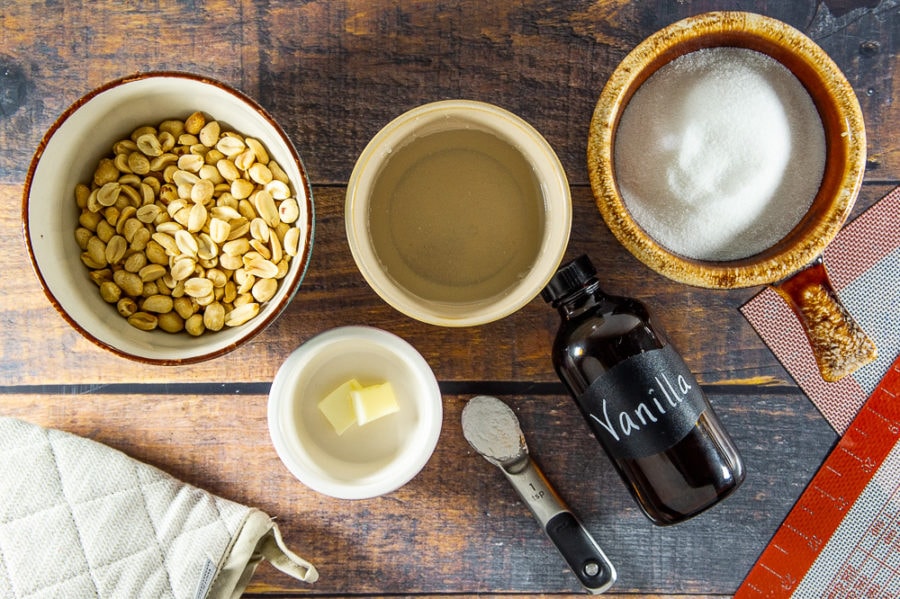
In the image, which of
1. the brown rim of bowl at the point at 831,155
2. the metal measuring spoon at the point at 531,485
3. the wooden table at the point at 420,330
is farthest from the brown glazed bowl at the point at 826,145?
the metal measuring spoon at the point at 531,485

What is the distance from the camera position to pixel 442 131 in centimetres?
63

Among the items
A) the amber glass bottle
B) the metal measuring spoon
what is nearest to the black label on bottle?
the amber glass bottle

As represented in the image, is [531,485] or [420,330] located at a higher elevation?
[420,330]

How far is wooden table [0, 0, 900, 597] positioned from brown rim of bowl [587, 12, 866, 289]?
105 millimetres

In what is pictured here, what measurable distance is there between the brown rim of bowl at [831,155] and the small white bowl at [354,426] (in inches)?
9.1

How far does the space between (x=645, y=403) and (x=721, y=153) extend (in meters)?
0.23

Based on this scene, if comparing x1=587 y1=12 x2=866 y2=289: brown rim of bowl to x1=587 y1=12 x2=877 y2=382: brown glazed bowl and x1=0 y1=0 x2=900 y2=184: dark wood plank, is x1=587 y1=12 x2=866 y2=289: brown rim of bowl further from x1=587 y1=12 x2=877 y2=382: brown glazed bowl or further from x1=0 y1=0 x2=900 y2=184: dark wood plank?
x1=0 y1=0 x2=900 y2=184: dark wood plank

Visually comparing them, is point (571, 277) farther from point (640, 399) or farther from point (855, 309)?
point (855, 309)

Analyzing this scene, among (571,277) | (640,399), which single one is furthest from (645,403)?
(571,277)

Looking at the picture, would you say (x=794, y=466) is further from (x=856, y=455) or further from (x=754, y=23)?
(x=754, y=23)

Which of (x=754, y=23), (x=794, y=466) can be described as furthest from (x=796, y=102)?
(x=794, y=466)

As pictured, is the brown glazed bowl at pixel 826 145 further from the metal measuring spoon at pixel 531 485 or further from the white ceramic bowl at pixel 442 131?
the metal measuring spoon at pixel 531 485

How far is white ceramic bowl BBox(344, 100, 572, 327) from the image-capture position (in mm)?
593

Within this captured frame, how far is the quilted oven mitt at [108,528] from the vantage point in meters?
0.67
